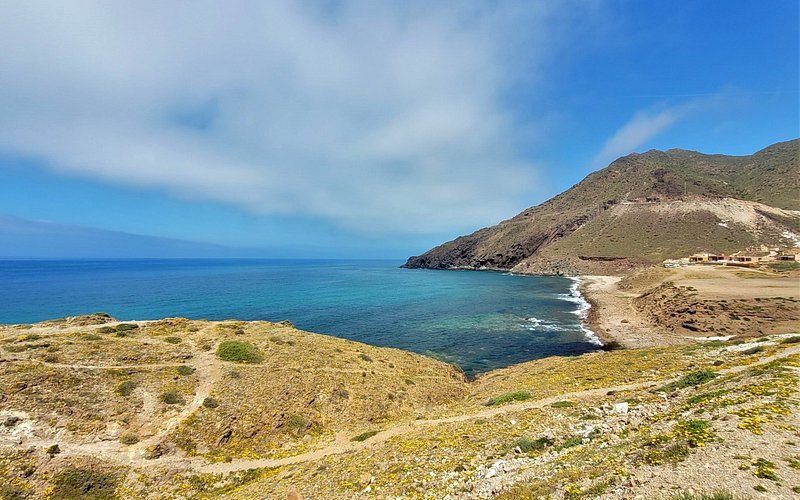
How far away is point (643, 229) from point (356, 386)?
536 feet

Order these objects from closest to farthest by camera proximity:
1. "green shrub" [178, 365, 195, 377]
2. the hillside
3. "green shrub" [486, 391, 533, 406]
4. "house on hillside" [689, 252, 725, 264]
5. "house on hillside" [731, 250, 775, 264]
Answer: the hillside < "green shrub" [486, 391, 533, 406] < "green shrub" [178, 365, 195, 377] < "house on hillside" [731, 250, 775, 264] < "house on hillside" [689, 252, 725, 264]

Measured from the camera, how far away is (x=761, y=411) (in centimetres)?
1021

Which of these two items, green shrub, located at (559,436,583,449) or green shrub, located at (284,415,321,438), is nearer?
green shrub, located at (559,436,583,449)

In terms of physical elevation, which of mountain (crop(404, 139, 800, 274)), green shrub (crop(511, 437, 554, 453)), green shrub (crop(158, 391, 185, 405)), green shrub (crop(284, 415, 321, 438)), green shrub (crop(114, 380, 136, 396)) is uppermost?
mountain (crop(404, 139, 800, 274))

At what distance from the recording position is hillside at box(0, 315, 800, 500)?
9.55 metres

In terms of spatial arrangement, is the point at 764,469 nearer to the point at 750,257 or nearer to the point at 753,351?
the point at 753,351

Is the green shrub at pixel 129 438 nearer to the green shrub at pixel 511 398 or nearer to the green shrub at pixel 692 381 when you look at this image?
the green shrub at pixel 511 398

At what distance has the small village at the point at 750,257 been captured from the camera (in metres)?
85.6

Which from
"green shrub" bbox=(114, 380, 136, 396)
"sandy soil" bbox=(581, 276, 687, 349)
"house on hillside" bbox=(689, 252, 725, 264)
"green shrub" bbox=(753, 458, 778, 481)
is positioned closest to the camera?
"green shrub" bbox=(753, 458, 778, 481)

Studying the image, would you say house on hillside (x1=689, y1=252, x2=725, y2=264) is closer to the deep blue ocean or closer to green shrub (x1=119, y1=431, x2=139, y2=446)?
the deep blue ocean

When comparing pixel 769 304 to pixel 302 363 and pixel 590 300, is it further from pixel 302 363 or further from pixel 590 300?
pixel 302 363

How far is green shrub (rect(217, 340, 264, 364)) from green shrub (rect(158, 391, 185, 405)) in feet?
17.8

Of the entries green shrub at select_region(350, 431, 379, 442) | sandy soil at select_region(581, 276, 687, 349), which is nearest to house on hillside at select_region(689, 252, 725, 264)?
sandy soil at select_region(581, 276, 687, 349)

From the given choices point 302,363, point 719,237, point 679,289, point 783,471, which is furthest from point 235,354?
point 719,237
